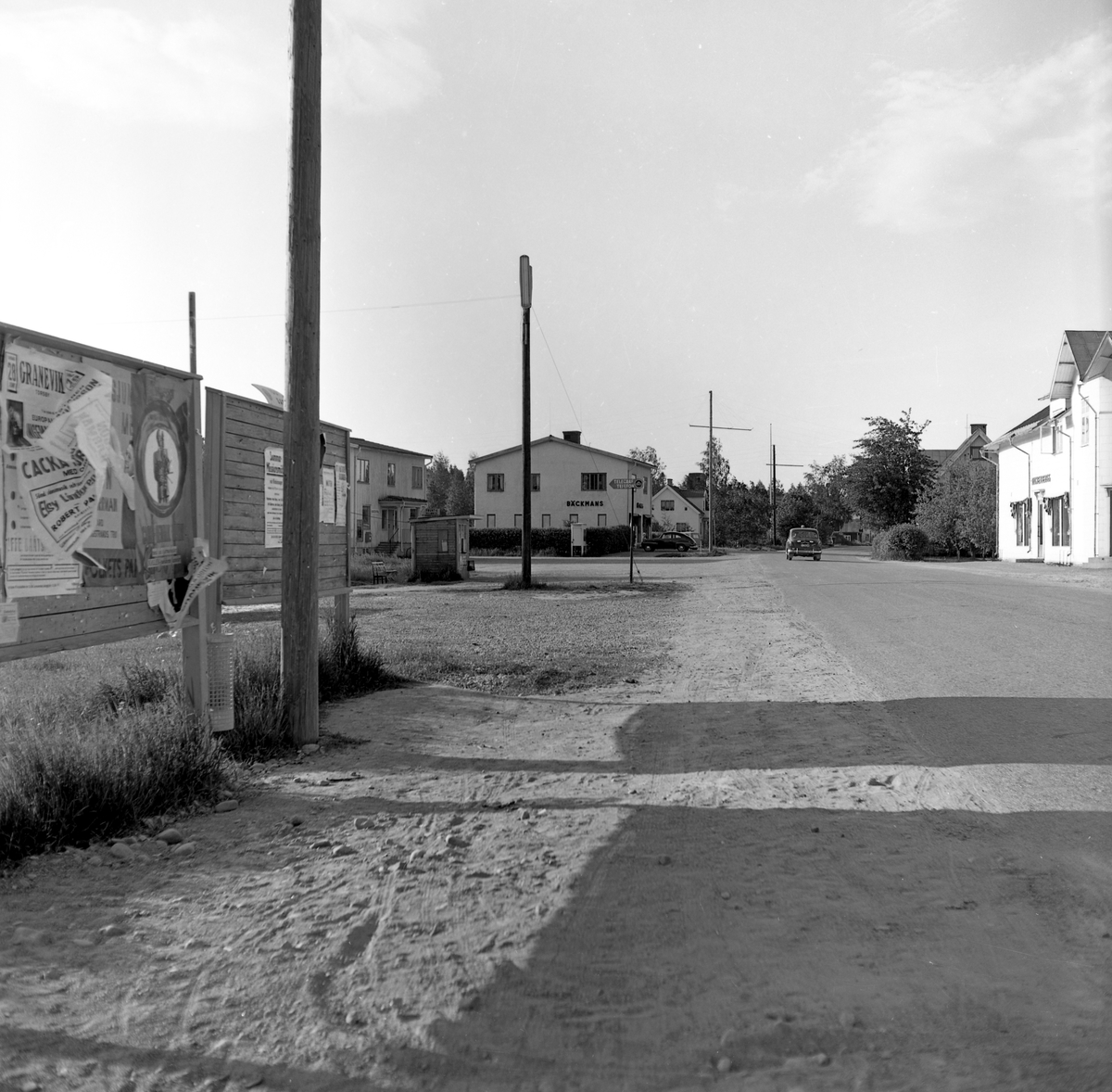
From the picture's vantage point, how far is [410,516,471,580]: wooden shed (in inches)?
1152

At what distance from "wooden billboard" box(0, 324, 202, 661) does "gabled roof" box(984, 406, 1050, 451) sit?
40301 millimetres

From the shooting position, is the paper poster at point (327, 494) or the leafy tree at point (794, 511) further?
the leafy tree at point (794, 511)

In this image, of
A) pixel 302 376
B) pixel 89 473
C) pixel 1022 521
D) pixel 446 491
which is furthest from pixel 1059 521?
pixel 446 491

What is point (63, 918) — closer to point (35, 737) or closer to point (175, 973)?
point (175, 973)

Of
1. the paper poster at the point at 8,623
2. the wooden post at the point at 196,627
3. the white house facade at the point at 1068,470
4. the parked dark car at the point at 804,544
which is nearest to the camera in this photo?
the paper poster at the point at 8,623

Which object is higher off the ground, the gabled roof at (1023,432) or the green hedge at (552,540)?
the gabled roof at (1023,432)

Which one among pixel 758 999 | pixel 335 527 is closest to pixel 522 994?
pixel 758 999

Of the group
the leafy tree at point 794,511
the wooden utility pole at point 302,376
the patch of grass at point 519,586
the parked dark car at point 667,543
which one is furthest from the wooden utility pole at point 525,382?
the leafy tree at point 794,511

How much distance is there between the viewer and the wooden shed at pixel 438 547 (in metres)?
29.2

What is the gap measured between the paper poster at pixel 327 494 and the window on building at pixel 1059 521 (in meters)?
34.8

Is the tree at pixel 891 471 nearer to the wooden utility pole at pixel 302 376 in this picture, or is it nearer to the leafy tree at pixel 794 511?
the leafy tree at pixel 794 511

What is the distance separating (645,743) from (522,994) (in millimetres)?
3879

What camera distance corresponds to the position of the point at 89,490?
528 cm

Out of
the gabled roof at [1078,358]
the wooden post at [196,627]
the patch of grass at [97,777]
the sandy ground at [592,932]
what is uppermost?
the gabled roof at [1078,358]
